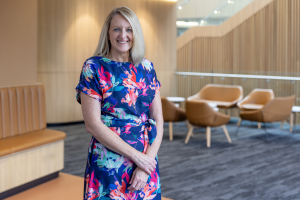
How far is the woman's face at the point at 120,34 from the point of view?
68.1 inches

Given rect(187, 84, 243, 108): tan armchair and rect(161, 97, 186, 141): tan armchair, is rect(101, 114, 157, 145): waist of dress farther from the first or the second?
rect(187, 84, 243, 108): tan armchair

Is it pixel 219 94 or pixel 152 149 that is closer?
pixel 152 149

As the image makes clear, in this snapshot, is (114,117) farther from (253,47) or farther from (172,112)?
(253,47)

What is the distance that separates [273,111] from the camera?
6977mm

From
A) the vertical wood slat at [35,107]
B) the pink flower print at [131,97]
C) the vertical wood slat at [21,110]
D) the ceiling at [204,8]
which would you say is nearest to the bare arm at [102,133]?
the pink flower print at [131,97]

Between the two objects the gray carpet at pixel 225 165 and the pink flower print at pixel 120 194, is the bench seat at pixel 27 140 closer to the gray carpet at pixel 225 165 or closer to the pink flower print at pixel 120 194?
the gray carpet at pixel 225 165

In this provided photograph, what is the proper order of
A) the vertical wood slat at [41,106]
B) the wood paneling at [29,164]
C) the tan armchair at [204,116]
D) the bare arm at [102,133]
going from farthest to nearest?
1. the tan armchair at [204,116]
2. the vertical wood slat at [41,106]
3. the wood paneling at [29,164]
4. the bare arm at [102,133]

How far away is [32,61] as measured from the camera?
4.73 meters

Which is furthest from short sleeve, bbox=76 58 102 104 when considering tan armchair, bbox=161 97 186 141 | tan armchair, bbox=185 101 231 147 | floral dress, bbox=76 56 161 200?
tan armchair, bbox=161 97 186 141

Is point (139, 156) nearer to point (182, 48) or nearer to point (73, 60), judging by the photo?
point (73, 60)

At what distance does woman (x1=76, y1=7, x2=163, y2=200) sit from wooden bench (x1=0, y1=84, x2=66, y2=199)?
Result: 93.4 inches

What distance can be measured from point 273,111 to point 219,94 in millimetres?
2542

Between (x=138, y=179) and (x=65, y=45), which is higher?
(x=65, y=45)

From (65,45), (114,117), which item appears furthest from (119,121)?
(65,45)
